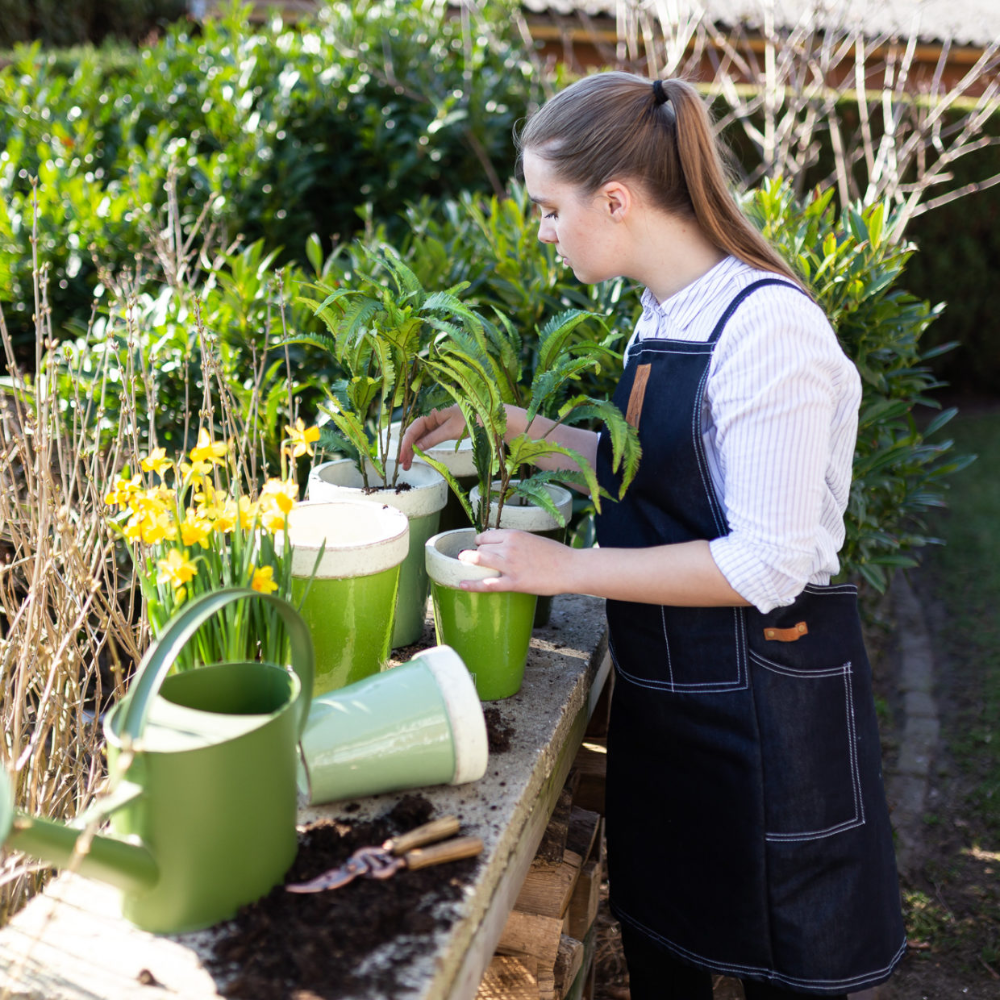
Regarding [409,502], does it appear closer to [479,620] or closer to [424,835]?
[479,620]

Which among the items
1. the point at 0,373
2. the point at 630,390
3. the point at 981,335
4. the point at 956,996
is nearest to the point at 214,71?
the point at 0,373

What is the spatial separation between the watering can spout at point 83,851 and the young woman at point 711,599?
59cm

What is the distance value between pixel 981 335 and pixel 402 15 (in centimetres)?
506

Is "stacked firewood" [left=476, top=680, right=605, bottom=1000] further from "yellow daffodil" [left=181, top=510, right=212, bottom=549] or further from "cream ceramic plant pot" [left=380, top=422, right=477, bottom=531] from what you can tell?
"yellow daffodil" [left=181, top=510, right=212, bottom=549]

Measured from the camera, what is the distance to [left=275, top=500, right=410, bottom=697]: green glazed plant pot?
4.45 ft

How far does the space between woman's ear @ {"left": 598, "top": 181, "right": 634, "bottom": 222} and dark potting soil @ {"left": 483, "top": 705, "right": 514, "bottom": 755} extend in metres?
0.79

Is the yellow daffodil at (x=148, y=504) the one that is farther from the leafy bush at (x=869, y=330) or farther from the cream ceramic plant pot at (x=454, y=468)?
the leafy bush at (x=869, y=330)

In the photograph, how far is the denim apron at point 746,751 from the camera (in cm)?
149

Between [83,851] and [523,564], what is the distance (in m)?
0.70

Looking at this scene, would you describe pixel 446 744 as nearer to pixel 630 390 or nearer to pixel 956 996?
pixel 630 390

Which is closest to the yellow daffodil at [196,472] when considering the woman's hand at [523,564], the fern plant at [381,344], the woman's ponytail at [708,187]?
the fern plant at [381,344]

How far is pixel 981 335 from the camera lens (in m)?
7.50

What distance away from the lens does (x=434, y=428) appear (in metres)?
1.72

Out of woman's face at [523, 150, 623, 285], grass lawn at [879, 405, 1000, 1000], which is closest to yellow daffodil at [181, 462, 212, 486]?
woman's face at [523, 150, 623, 285]
